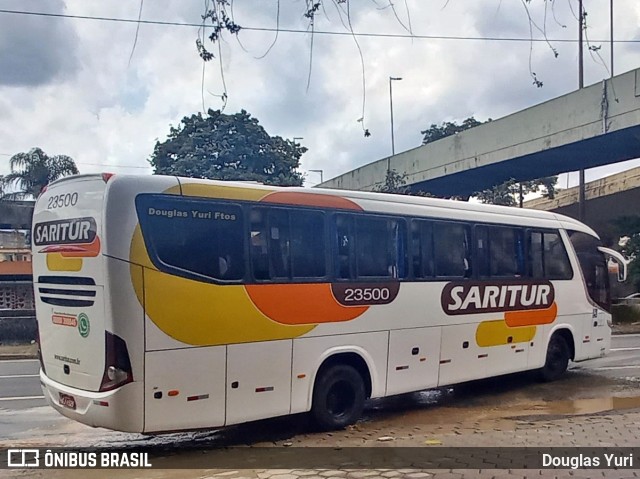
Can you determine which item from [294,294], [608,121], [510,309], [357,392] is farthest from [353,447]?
[608,121]

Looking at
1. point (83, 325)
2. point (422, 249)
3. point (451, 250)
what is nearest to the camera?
point (83, 325)

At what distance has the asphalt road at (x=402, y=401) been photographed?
9812 mm

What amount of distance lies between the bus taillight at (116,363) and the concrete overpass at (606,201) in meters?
27.5

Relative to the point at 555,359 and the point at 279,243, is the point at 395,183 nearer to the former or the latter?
the point at 555,359

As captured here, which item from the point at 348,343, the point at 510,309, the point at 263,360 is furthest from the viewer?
the point at 510,309

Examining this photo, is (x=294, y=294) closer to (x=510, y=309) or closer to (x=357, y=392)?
(x=357, y=392)

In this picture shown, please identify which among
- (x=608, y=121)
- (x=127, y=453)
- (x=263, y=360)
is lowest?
(x=127, y=453)

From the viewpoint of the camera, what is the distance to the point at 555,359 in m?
12.1

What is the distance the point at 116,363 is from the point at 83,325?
638 millimetres

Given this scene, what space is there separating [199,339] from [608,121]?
1613cm

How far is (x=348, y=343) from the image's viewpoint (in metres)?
8.51

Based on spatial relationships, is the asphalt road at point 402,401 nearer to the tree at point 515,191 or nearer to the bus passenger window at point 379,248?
the bus passenger window at point 379,248

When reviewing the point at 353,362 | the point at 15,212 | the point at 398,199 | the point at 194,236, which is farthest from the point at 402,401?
the point at 15,212

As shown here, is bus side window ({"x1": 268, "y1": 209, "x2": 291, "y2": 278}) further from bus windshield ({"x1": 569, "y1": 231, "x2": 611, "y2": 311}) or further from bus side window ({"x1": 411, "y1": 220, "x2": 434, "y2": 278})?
bus windshield ({"x1": 569, "y1": 231, "x2": 611, "y2": 311})
